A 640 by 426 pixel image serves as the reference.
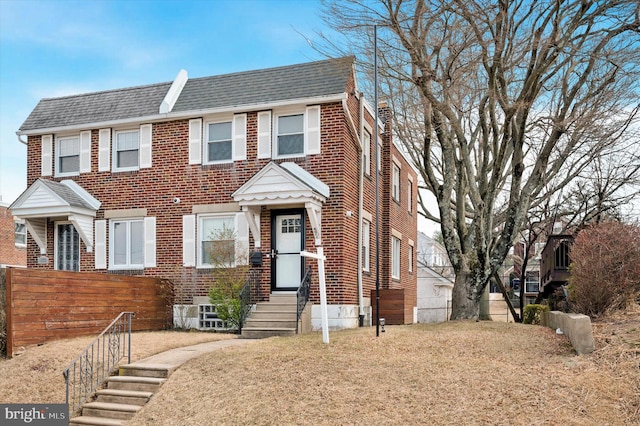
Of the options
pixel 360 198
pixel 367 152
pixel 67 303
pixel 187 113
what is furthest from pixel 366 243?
pixel 67 303

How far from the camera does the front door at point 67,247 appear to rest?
63.2ft

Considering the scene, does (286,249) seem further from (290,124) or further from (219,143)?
(219,143)

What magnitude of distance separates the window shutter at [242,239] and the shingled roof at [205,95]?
3248 millimetres

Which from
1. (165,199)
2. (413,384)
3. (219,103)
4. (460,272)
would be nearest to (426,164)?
(460,272)

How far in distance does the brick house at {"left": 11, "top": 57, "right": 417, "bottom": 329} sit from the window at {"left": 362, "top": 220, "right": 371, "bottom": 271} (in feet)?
0.18

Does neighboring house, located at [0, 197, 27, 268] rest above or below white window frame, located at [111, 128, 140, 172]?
below

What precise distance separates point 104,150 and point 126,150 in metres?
0.68

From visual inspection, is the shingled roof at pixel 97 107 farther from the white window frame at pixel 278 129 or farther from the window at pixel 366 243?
the window at pixel 366 243

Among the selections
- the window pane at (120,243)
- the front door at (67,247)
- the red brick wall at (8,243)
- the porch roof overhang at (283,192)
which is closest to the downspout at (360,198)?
the porch roof overhang at (283,192)

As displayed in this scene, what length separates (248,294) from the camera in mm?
16781

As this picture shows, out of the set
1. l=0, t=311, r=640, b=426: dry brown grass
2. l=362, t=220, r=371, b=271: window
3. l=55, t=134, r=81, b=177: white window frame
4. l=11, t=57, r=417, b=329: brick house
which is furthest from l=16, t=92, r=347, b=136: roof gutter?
l=0, t=311, r=640, b=426: dry brown grass

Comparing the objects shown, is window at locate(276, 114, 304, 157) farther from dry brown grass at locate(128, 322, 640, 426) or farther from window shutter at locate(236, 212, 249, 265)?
dry brown grass at locate(128, 322, 640, 426)

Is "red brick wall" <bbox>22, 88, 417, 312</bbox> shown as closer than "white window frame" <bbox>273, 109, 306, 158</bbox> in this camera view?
Yes

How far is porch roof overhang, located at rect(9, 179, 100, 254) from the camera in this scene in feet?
59.5
